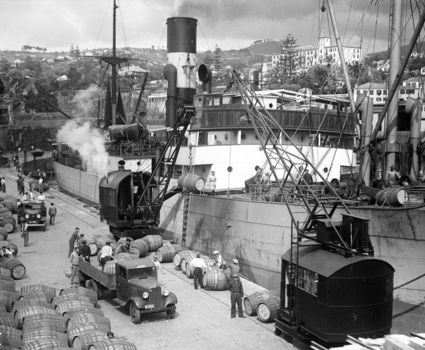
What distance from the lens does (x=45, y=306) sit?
537 inches

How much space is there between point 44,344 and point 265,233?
11.7 metres

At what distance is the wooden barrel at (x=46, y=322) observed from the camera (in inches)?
470

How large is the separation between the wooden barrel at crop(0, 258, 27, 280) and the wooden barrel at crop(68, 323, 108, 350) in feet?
25.1

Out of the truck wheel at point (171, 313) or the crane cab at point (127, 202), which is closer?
the truck wheel at point (171, 313)

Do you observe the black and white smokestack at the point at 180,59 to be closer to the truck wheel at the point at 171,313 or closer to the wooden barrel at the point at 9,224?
the wooden barrel at the point at 9,224

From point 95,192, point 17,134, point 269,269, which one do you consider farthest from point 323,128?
point 17,134

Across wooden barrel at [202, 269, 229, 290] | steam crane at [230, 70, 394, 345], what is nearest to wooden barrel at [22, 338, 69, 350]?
steam crane at [230, 70, 394, 345]

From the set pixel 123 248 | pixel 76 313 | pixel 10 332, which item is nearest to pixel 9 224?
pixel 123 248

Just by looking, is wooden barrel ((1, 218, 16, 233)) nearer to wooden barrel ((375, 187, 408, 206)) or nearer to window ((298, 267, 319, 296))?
wooden barrel ((375, 187, 408, 206))

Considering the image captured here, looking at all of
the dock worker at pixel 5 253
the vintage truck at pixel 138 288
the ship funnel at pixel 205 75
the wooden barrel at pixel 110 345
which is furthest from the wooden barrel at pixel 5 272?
the ship funnel at pixel 205 75

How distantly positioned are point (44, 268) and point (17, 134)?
7498 cm

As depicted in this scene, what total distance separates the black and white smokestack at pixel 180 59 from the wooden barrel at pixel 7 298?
71.1 feet

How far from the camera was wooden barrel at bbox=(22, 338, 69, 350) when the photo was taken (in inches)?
417

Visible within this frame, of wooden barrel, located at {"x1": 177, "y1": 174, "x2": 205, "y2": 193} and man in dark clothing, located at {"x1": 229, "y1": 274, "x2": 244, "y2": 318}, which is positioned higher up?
wooden barrel, located at {"x1": 177, "y1": 174, "x2": 205, "y2": 193}
